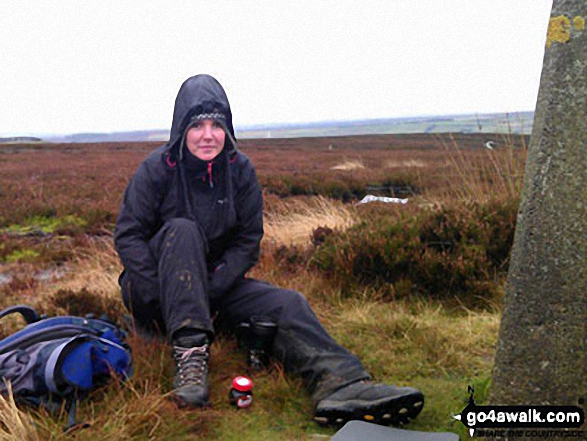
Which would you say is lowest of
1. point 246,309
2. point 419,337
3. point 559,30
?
point 419,337

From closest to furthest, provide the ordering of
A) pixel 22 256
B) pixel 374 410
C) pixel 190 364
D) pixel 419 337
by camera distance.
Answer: pixel 374 410
pixel 190 364
pixel 419 337
pixel 22 256

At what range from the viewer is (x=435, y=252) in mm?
5008

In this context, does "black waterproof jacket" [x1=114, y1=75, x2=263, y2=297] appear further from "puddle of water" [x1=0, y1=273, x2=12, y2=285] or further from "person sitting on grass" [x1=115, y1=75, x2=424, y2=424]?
"puddle of water" [x1=0, y1=273, x2=12, y2=285]

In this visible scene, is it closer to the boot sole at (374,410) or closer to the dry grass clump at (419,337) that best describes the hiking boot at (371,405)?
the boot sole at (374,410)

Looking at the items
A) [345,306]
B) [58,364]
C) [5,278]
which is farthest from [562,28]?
[5,278]

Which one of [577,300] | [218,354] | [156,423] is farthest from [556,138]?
[218,354]

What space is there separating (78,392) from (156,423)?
1.56 ft

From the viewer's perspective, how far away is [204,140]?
3.58 meters

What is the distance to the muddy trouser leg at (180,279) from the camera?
10.5 feet

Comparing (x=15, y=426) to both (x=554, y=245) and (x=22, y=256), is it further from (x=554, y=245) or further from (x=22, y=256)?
(x=22, y=256)

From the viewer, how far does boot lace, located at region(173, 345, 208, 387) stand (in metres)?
3.11

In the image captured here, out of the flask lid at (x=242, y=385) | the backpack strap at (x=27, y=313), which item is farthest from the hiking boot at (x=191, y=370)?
the backpack strap at (x=27, y=313)

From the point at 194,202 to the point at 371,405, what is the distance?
1572 mm

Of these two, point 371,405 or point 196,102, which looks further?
point 196,102
